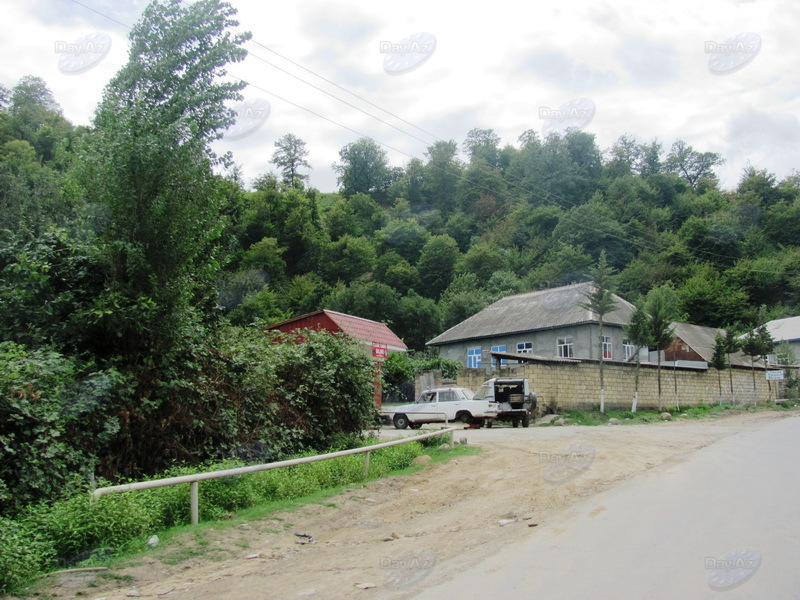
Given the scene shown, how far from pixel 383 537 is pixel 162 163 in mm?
5871

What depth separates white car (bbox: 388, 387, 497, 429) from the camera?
2347 cm

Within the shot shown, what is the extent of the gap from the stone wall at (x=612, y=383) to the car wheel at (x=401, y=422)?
521 cm

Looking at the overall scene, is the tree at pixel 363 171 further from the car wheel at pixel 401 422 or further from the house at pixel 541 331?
the car wheel at pixel 401 422

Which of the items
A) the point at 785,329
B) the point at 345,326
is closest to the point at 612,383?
the point at 345,326

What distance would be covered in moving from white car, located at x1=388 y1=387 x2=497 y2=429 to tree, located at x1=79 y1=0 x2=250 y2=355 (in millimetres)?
14973

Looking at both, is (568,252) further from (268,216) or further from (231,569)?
(231,569)

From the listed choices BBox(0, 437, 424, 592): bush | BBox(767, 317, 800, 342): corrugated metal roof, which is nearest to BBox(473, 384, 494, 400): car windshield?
BBox(0, 437, 424, 592): bush

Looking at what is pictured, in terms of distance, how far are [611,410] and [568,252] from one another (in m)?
36.4

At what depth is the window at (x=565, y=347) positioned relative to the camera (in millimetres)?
38750

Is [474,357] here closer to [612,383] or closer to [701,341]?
[612,383]

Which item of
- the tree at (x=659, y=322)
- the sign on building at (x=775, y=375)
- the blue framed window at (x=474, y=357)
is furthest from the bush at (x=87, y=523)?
the sign on building at (x=775, y=375)

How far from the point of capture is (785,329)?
181 ft

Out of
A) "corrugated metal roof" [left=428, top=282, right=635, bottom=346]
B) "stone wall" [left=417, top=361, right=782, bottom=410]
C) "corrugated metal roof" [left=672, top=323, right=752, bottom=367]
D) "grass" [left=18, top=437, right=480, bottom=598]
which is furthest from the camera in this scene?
"corrugated metal roof" [left=672, top=323, right=752, bottom=367]

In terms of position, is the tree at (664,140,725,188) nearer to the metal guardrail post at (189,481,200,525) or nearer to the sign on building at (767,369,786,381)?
the sign on building at (767,369,786,381)
